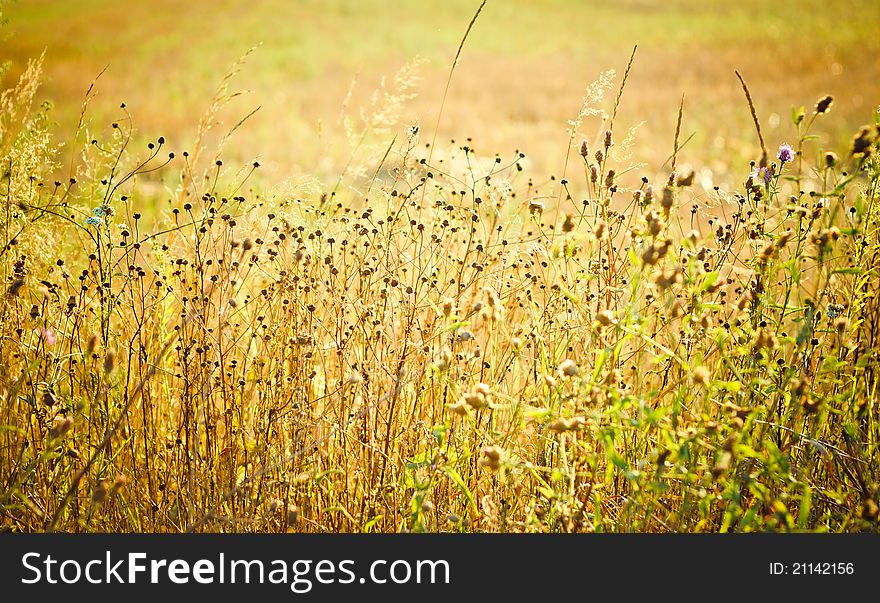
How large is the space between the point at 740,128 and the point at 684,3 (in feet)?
63.7

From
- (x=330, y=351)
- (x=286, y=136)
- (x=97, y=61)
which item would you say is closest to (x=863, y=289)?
(x=330, y=351)

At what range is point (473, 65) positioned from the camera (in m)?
18.6

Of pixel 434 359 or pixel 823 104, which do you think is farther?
pixel 434 359

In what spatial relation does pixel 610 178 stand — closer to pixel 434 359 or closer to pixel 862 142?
pixel 862 142

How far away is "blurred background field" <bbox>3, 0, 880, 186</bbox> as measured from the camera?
Result: 468 inches

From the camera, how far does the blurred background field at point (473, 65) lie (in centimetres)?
1188

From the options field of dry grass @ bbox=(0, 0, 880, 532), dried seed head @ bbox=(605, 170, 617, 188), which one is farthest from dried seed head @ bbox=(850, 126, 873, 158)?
dried seed head @ bbox=(605, 170, 617, 188)

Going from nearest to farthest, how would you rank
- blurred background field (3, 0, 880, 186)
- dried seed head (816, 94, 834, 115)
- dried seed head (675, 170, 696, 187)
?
dried seed head (675, 170, 696, 187) < dried seed head (816, 94, 834, 115) < blurred background field (3, 0, 880, 186)

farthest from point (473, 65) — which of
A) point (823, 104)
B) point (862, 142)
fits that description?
point (862, 142)

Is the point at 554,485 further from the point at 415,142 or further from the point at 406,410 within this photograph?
the point at 415,142

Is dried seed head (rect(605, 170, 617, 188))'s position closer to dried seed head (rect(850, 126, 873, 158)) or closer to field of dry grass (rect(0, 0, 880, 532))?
field of dry grass (rect(0, 0, 880, 532))

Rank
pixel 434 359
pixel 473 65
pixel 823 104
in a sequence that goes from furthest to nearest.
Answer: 1. pixel 473 65
2. pixel 434 359
3. pixel 823 104

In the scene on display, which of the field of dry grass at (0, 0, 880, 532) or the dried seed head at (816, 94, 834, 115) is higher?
the dried seed head at (816, 94, 834, 115)

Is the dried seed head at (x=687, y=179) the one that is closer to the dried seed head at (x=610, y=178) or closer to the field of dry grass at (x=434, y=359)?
the field of dry grass at (x=434, y=359)
